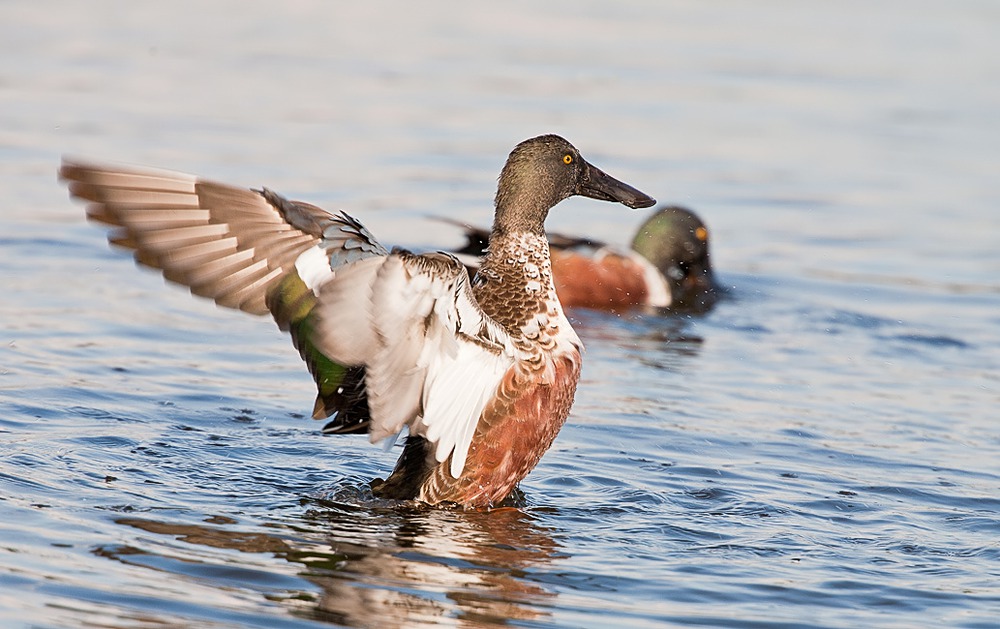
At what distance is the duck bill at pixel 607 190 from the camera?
6.47 m

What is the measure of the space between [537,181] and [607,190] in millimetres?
478

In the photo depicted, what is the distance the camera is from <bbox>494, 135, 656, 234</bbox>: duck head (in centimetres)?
609

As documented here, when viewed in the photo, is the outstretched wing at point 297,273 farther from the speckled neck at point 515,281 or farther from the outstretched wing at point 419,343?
the speckled neck at point 515,281

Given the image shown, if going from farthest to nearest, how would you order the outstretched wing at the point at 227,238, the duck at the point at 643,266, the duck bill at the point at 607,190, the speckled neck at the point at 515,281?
the duck at the point at 643,266
the duck bill at the point at 607,190
the speckled neck at the point at 515,281
the outstretched wing at the point at 227,238

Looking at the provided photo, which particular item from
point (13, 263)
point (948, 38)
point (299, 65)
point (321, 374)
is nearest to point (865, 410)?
point (321, 374)

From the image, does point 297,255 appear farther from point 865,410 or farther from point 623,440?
point 865,410

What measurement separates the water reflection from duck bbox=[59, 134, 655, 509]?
0.81 feet

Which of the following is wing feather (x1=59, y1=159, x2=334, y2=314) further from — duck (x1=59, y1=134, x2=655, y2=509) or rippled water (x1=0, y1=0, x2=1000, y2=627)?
rippled water (x1=0, y1=0, x2=1000, y2=627)

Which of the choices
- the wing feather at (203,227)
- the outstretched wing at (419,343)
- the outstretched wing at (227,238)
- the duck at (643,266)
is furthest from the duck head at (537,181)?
the duck at (643,266)

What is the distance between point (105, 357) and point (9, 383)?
0.73 metres

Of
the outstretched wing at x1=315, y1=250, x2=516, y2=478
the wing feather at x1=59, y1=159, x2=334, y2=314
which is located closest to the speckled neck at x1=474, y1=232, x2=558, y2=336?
the outstretched wing at x1=315, y1=250, x2=516, y2=478

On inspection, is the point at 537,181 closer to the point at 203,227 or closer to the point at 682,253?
the point at 203,227

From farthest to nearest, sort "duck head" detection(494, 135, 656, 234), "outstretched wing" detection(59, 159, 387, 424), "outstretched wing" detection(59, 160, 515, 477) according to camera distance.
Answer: "duck head" detection(494, 135, 656, 234) < "outstretched wing" detection(59, 159, 387, 424) < "outstretched wing" detection(59, 160, 515, 477)

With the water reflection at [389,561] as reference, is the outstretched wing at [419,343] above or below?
above
